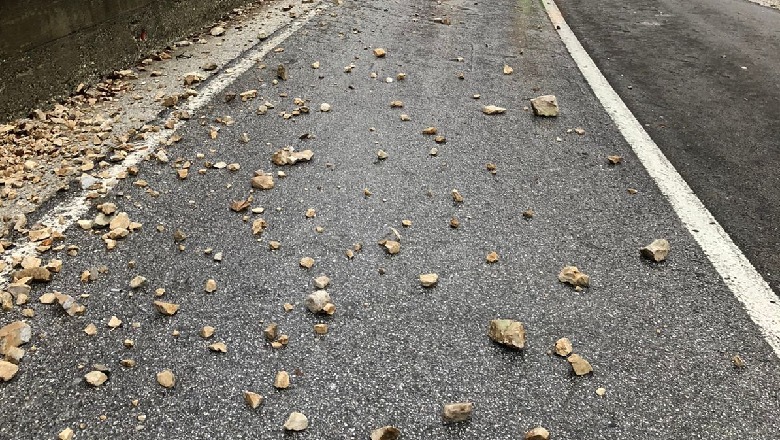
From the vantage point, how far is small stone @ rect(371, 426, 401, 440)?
1.81m

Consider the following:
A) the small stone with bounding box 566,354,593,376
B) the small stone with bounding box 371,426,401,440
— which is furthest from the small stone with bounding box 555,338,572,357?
the small stone with bounding box 371,426,401,440

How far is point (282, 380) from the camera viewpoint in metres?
1.98

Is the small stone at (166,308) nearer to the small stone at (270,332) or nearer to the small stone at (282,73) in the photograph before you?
the small stone at (270,332)

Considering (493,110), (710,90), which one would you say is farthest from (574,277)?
(710,90)

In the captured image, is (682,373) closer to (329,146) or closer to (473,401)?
(473,401)

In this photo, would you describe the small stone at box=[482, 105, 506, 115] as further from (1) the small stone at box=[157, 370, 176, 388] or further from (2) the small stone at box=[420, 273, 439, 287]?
(1) the small stone at box=[157, 370, 176, 388]

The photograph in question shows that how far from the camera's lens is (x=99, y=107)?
3822 millimetres

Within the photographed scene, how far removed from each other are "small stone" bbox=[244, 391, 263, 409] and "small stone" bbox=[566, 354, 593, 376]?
1.08m

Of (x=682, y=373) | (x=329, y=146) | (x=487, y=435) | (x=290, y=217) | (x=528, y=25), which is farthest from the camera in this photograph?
(x=528, y=25)

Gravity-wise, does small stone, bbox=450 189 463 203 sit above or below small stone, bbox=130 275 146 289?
below

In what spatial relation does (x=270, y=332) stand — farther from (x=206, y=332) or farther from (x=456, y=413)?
(x=456, y=413)

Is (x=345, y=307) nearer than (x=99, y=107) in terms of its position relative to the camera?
Yes

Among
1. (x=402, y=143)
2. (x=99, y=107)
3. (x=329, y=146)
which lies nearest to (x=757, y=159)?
(x=402, y=143)

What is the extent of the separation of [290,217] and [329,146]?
80cm
